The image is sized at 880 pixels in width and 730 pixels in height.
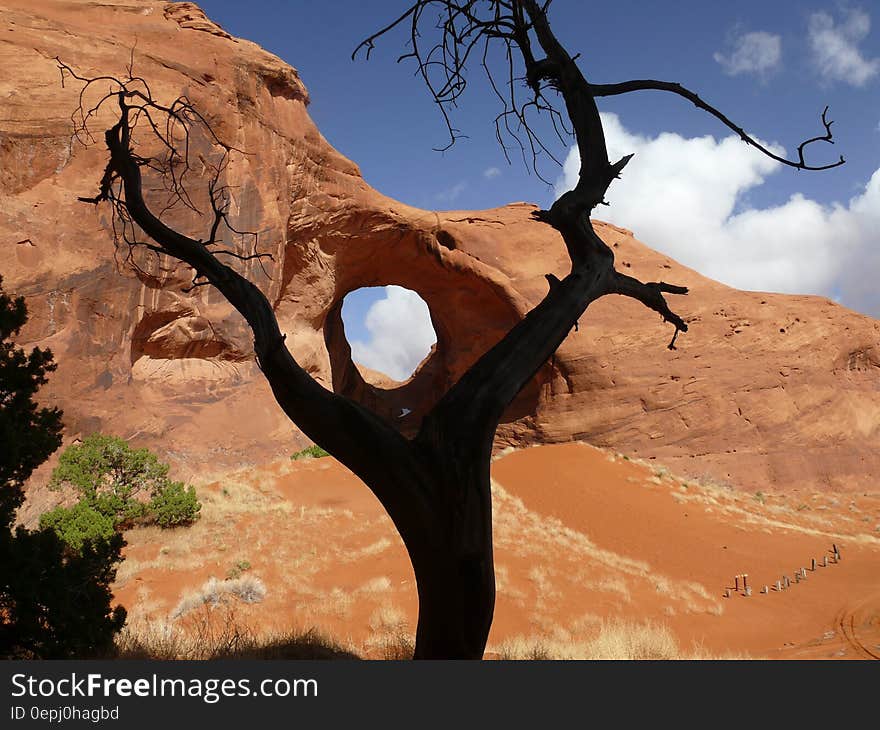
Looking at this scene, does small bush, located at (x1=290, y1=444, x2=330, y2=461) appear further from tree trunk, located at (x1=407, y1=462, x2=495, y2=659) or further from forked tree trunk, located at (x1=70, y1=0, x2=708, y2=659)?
tree trunk, located at (x1=407, y1=462, x2=495, y2=659)

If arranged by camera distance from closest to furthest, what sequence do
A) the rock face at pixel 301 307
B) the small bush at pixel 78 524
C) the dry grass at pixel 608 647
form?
the dry grass at pixel 608 647 → the small bush at pixel 78 524 → the rock face at pixel 301 307

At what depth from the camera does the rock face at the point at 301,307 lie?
48.8 feet

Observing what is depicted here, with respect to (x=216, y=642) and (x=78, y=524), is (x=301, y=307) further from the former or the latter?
(x=216, y=642)

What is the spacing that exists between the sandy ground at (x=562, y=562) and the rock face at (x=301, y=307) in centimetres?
227

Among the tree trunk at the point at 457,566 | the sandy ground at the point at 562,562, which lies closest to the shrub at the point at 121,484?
the sandy ground at the point at 562,562

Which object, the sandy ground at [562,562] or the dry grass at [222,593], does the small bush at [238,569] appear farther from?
the dry grass at [222,593]

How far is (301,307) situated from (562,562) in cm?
1535

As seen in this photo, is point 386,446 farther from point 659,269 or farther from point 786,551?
point 659,269

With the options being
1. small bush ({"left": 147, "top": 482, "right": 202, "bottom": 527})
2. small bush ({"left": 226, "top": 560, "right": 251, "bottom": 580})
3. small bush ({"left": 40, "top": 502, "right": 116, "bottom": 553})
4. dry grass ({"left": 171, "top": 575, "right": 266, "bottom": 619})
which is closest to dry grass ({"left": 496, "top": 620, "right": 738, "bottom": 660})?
dry grass ({"left": 171, "top": 575, "right": 266, "bottom": 619})

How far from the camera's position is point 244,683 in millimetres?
2346

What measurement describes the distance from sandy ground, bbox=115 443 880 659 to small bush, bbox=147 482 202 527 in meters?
0.37

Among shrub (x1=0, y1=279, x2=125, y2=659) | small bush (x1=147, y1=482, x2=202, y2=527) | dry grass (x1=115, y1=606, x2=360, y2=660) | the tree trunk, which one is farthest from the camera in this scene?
small bush (x1=147, y1=482, x2=202, y2=527)

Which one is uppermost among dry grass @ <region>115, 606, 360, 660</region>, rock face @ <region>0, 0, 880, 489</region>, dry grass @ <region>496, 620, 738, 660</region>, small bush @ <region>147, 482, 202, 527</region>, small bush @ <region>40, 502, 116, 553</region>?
rock face @ <region>0, 0, 880, 489</region>

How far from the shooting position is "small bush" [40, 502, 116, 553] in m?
8.71
